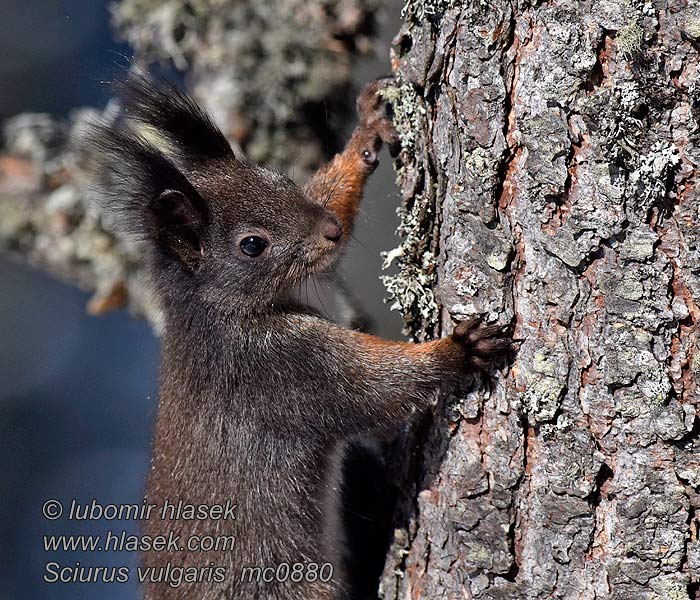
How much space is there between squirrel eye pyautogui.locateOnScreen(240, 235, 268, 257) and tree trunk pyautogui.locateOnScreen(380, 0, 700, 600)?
0.67 m

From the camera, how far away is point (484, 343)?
6.96 ft

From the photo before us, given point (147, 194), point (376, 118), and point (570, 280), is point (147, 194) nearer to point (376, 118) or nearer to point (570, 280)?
point (376, 118)

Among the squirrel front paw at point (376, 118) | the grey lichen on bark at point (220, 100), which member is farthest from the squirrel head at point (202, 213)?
the grey lichen on bark at point (220, 100)

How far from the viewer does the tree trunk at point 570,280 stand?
1.83m

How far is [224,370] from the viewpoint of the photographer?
2.58m

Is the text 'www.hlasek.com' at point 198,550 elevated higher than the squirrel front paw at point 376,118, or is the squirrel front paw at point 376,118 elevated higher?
the squirrel front paw at point 376,118

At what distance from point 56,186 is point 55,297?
3.09m

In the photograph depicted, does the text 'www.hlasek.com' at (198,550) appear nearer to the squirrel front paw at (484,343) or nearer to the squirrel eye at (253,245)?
the squirrel eye at (253,245)

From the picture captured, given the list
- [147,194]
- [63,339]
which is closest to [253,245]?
[147,194]

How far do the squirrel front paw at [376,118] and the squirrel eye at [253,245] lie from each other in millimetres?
512

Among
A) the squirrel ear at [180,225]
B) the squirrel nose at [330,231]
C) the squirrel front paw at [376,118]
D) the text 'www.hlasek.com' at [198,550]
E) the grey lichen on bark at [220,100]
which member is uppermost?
the grey lichen on bark at [220,100]

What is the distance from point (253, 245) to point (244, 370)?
408 mm

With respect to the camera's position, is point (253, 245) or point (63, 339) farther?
point (63, 339)

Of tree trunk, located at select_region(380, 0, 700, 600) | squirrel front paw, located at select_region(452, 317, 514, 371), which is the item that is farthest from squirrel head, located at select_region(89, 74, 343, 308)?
squirrel front paw, located at select_region(452, 317, 514, 371)
